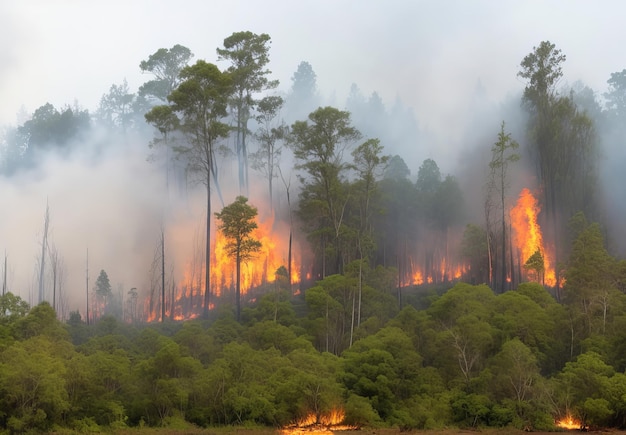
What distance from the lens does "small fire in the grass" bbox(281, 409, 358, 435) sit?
39.2 m

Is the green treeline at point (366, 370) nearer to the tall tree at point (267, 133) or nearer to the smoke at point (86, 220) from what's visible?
the smoke at point (86, 220)

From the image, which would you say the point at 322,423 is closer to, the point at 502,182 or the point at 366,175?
the point at 366,175

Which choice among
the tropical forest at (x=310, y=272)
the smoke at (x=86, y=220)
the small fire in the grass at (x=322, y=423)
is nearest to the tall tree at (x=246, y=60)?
the tropical forest at (x=310, y=272)

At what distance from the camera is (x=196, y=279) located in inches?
2739

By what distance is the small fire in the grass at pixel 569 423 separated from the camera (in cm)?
3769

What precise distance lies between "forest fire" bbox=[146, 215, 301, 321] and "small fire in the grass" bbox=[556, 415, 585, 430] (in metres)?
31.9

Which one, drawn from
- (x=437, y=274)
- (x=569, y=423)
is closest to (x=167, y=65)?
(x=437, y=274)

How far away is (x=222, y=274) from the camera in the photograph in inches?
2628

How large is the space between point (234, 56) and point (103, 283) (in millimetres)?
28347

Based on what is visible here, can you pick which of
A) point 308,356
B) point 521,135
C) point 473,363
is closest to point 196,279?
point 308,356

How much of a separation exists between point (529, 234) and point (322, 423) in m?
39.3

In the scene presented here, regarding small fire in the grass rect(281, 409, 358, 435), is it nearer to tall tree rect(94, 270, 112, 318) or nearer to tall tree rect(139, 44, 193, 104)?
tall tree rect(94, 270, 112, 318)

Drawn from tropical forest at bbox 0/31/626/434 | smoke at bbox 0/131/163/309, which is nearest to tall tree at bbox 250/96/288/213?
tropical forest at bbox 0/31/626/434

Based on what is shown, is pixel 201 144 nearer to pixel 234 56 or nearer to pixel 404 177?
pixel 234 56
